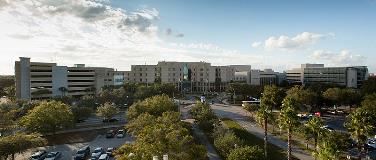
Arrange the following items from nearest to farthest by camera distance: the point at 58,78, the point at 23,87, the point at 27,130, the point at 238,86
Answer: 1. the point at 27,130
2. the point at 23,87
3. the point at 58,78
4. the point at 238,86

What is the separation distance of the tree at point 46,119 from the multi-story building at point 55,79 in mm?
64723

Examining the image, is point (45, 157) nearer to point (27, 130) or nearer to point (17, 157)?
point (17, 157)

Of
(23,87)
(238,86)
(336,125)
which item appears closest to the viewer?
(336,125)

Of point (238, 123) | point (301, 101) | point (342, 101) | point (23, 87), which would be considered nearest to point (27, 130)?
point (238, 123)

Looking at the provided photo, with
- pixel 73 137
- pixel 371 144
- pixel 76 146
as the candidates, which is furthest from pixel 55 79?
pixel 371 144

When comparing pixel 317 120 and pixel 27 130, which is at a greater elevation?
pixel 317 120

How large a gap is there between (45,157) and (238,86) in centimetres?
10762

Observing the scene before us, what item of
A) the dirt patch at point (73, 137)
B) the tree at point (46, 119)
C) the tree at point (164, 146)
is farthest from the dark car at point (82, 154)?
the tree at point (164, 146)

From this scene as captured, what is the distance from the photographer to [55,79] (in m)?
145

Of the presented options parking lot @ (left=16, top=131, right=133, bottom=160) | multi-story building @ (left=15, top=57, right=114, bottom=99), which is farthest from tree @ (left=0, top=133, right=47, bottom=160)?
multi-story building @ (left=15, top=57, right=114, bottom=99)

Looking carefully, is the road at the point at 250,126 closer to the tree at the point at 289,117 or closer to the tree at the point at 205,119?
the tree at the point at 205,119

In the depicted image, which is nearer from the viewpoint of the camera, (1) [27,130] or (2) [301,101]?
(1) [27,130]

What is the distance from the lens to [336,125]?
92375 millimetres

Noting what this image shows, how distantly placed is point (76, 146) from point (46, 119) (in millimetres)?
8599
